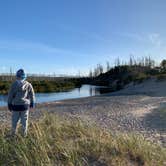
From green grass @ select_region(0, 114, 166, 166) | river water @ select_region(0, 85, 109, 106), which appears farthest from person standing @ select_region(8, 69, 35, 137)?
river water @ select_region(0, 85, 109, 106)

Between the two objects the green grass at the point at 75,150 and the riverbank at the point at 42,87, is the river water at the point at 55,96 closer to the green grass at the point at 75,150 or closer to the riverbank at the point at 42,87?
the riverbank at the point at 42,87

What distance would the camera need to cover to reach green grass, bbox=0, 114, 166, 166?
175 inches

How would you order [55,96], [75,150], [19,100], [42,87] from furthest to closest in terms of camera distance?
[42,87] → [55,96] → [19,100] → [75,150]

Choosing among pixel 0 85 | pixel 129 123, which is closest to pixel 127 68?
pixel 0 85

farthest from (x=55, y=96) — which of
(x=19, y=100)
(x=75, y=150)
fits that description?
(x=75, y=150)

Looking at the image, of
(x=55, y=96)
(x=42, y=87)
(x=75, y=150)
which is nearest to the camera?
(x=75, y=150)

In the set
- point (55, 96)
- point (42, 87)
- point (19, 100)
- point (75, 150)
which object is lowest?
point (55, 96)

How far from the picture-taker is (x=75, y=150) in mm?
4734

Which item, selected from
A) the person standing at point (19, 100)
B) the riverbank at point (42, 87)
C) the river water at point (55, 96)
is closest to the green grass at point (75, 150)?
the person standing at point (19, 100)

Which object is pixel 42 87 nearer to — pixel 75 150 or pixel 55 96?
pixel 55 96

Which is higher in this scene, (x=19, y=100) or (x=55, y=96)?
(x=19, y=100)

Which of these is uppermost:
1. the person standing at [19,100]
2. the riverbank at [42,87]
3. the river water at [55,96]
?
the person standing at [19,100]

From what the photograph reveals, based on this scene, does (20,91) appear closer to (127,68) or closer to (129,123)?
(129,123)

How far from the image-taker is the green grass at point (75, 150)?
4.45 m
